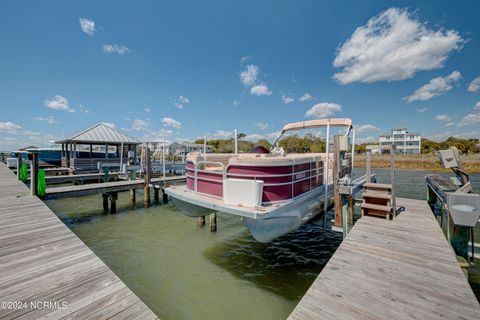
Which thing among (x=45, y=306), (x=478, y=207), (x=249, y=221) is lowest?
(x=45, y=306)

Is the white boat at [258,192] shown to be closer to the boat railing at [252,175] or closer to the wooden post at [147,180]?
the boat railing at [252,175]

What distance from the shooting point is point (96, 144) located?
17.9 meters

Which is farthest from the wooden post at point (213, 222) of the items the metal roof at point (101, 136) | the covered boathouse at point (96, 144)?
the metal roof at point (101, 136)

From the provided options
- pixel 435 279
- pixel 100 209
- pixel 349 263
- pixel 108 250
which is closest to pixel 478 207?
pixel 435 279

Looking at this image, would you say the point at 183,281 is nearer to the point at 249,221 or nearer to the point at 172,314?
the point at 172,314

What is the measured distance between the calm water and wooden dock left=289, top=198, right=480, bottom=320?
1.66m

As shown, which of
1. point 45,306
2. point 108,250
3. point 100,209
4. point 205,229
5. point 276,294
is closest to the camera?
point 45,306

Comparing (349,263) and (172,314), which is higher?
(349,263)

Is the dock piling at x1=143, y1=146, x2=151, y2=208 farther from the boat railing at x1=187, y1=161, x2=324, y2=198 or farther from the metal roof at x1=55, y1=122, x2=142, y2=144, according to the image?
the metal roof at x1=55, y1=122, x2=142, y2=144

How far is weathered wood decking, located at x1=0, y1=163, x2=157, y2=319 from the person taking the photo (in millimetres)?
2102

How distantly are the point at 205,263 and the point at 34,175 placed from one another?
668 cm

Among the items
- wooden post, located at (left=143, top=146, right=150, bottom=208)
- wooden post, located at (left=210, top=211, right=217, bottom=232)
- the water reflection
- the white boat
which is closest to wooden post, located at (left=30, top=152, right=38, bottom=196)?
wooden post, located at (left=143, top=146, right=150, bottom=208)

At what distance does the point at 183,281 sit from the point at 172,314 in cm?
89

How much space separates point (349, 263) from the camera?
2.97 m
